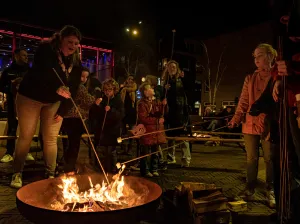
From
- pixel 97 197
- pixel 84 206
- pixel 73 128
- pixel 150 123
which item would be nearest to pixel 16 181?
pixel 73 128

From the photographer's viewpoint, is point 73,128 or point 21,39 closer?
point 73,128

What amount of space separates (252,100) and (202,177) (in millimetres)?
2116

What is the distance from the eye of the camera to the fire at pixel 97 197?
2934 mm

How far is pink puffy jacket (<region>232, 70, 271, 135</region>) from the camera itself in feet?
13.4

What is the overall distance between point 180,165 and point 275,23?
4468mm

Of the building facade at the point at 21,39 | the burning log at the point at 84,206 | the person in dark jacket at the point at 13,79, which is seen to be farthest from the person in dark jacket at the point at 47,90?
the building facade at the point at 21,39

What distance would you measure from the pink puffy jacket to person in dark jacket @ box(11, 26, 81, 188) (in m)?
2.38

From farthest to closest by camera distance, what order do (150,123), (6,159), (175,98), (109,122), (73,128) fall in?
(175,98) < (6,159) < (150,123) < (109,122) < (73,128)

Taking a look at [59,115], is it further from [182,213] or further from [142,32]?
[142,32]

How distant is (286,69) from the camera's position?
2771 mm

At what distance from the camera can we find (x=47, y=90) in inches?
163

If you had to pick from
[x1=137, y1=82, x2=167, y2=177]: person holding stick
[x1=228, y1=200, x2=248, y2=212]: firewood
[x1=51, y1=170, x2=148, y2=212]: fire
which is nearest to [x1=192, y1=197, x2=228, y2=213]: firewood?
[x1=228, y1=200, x2=248, y2=212]: firewood

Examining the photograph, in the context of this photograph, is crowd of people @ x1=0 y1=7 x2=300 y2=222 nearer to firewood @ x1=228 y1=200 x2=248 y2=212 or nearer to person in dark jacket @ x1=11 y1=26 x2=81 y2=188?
person in dark jacket @ x1=11 y1=26 x2=81 y2=188

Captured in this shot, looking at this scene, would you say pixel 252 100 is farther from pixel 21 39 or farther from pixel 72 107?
pixel 21 39
